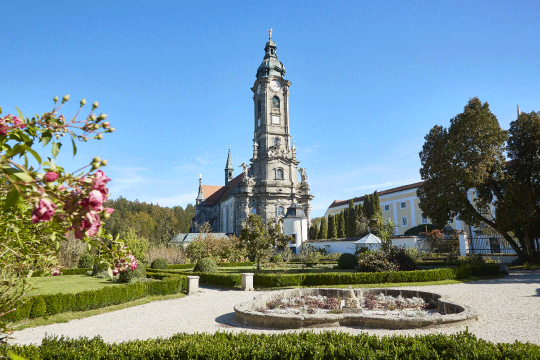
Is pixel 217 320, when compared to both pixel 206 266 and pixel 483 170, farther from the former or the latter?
pixel 483 170

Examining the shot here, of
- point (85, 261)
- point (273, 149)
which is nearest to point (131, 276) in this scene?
point (85, 261)

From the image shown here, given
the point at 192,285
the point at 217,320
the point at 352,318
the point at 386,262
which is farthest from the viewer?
the point at 386,262

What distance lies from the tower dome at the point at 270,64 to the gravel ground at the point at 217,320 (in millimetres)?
43554

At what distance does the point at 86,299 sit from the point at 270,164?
38.8 meters

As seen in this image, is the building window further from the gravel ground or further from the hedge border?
the gravel ground

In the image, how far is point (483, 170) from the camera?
21328 mm

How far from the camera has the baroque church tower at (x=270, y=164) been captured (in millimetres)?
47938

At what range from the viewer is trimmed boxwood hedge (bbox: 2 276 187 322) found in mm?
10352

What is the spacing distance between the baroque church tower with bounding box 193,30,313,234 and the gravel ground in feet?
110

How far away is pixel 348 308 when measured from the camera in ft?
33.3

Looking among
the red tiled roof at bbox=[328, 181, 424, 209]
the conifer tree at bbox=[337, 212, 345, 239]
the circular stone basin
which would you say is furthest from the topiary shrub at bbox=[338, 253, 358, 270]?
the conifer tree at bbox=[337, 212, 345, 239]

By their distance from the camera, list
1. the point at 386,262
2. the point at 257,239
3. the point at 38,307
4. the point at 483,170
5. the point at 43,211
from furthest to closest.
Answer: the point at 257,239 < the point at 483,170 < the point at 386,262 < the point at 38,307 < the point at 43,211

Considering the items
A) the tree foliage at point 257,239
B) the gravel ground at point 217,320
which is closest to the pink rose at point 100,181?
the gravel ground at point 217,320

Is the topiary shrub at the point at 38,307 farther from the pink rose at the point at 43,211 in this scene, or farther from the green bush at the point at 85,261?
the green bush at the point at 85,261
